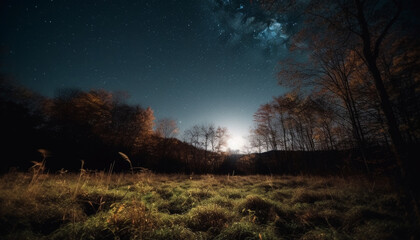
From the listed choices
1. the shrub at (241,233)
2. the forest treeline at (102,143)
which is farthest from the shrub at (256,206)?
the forest treeline at (102,143)

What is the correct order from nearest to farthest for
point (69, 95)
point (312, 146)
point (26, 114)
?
point (26, 114), point (312, 146), point (69, 95)

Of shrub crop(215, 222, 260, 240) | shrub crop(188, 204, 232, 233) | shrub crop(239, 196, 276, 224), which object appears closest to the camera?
shrub crop(215, 222, 260, 240)

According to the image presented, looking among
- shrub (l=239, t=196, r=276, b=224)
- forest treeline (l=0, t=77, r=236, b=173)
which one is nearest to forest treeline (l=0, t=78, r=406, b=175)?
forest treeline (l=0, t=77, r=236, b=173)

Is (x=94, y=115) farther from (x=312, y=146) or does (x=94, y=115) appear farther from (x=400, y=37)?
(x=312, y=146)

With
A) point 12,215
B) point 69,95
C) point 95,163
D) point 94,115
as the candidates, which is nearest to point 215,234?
point 12,215

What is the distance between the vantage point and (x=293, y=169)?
1794 cm

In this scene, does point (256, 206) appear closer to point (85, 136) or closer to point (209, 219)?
point (209, 219)

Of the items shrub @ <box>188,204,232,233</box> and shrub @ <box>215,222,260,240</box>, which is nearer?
shrub @ <box>215,222,260,240</box>

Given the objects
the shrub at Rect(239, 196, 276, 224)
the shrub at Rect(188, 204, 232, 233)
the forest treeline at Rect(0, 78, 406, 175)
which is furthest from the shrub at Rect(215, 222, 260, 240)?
the forest treeline at Rect(0, 78, 406, 175)

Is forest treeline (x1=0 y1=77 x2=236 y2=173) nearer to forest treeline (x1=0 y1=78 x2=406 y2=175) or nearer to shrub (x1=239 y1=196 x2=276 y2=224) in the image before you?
forest treeline (x1=0 y1=78 x2=406 y2=175)

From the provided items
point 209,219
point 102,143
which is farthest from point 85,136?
point 209,219

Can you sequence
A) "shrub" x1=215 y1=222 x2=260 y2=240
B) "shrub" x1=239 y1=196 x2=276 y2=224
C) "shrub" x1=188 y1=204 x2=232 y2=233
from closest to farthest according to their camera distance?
1. "shrub" x1=215 y1=222 x2=260 y2=240
2. "shrub" x1=188 y1=204 x2=232 y2=233
3. "shrub" x1=239 y1=196 x2=276 y2=224

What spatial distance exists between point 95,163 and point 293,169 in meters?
25.3

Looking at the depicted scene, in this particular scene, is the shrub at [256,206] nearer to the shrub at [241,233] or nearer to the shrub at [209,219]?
the shrub at [209,219]
